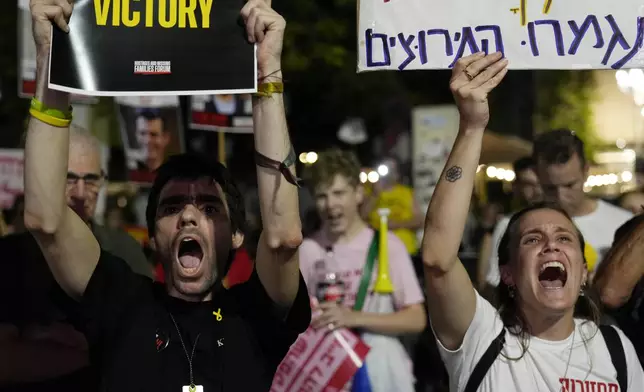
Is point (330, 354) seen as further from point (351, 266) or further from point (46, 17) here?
point (46, 17)

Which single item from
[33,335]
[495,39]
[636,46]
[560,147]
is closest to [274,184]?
[495,39]

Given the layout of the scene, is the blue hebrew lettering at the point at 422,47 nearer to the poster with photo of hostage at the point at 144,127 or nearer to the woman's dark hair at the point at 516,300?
the woman's dark hair at the point at 516,300

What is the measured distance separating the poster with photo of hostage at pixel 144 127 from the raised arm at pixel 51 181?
5635mm

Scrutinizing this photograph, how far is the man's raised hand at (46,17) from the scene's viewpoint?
9.86ft

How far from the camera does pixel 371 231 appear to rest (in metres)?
5.37

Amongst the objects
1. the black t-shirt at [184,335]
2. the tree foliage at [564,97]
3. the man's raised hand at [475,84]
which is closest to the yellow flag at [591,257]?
the man's raised hand at [475,84]

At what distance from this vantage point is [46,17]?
3.01 meters

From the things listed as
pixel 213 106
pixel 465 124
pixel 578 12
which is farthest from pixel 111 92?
pixel 213 106

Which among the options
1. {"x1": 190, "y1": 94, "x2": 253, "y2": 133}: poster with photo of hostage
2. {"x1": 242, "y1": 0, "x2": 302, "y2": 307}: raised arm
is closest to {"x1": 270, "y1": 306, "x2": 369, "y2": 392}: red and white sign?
{"x1": 242, "y1": 0, "x2": 302, "y2": 307}: raised arm

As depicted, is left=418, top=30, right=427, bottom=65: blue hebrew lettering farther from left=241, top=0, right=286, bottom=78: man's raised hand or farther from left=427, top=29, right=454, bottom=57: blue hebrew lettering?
left=241, top=0, right=286, bottom=78: man's raised hand

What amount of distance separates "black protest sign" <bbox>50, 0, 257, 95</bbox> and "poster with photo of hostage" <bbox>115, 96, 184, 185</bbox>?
18.1ft

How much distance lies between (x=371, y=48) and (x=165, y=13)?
85 cm

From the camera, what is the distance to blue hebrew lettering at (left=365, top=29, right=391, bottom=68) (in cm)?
368

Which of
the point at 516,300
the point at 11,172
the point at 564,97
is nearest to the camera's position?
the point at 516,300
